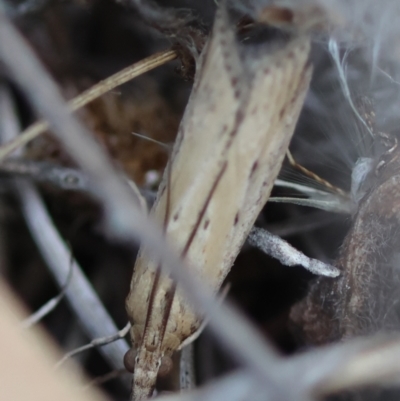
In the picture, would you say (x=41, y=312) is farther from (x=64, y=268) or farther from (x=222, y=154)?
(x=222, y=154)

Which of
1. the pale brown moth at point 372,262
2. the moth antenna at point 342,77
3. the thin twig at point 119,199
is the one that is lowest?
the pale brown moth at point 372,262

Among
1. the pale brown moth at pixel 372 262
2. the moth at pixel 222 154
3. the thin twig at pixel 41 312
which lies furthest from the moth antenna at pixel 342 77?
the thin twig at pixel 41 312

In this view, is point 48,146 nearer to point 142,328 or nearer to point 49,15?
point 49,15

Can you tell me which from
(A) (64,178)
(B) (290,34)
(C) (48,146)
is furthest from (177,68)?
(C) (48,146)

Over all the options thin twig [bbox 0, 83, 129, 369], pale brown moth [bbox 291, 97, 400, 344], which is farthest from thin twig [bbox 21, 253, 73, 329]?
pale brown moth [bbox 291, 97, 400, 344]

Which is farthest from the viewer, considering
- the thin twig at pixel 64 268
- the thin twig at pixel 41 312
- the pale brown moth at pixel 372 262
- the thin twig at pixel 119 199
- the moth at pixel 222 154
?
the thin twig at pixel 64 268

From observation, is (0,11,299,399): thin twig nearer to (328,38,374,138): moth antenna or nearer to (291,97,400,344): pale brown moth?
(291,97,400,344): pale brown moth

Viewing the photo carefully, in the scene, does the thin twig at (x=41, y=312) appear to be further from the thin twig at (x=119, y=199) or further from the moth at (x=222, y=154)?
the thin twig at (x=119, y=199)

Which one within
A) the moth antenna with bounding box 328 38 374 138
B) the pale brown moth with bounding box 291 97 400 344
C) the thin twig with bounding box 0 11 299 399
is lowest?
the pale brown moth with bounding box 291 97 400 344

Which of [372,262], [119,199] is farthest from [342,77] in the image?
[119,199]
